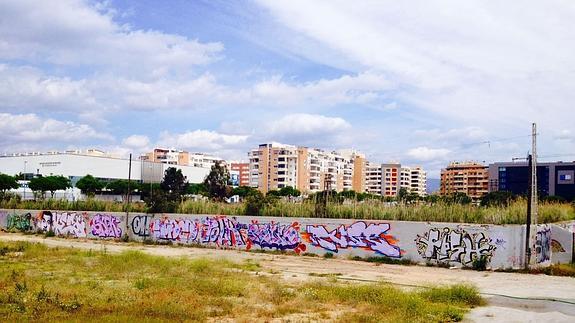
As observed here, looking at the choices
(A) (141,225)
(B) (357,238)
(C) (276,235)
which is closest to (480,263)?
(B) (357,238)

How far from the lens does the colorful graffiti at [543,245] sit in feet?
76.5

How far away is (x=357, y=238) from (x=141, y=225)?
1520 centimetres

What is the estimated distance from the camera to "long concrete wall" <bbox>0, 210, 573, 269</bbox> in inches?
905

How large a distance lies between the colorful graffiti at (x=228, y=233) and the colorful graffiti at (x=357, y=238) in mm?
1066

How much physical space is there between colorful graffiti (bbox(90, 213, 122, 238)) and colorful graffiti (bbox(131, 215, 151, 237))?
132 centimetres

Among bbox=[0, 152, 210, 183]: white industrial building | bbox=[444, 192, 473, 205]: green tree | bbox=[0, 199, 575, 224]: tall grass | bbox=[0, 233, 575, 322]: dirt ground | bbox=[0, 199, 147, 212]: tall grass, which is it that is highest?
bbox=[0, 152, 210, 183]: white industrial building

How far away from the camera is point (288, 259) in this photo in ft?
85.4

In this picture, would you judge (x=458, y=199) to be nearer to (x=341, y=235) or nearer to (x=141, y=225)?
(x=341, y=235)

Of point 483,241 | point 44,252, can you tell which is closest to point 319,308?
point 483,241

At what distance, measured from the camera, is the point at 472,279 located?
20.1m

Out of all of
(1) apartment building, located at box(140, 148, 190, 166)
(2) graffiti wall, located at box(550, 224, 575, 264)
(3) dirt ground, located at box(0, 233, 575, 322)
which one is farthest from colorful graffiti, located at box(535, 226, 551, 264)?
(1) apartment building, located at box(140, 148, 190, 166)

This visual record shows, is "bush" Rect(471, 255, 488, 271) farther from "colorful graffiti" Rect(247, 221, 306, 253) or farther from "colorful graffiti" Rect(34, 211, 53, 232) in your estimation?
"colorful graffiti" Rect(34, 211, 53, 232)

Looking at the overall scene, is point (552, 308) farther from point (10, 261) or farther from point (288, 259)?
point (10, 261)

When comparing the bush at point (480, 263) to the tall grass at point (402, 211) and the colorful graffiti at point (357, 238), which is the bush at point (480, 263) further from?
the colorful graffiti at point (357, 238)
